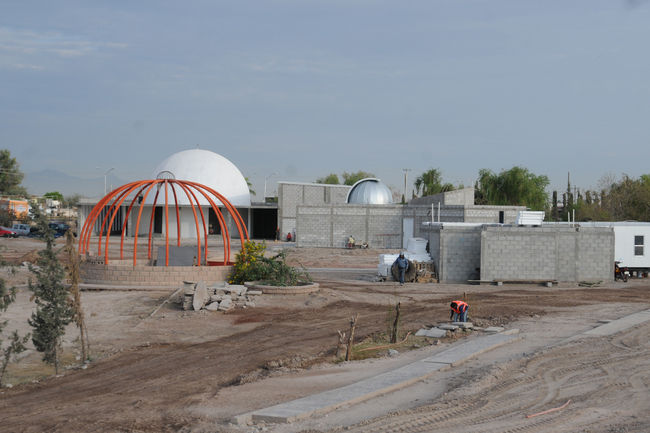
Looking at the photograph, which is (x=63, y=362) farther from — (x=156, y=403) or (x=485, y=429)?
(x=485, y=429)

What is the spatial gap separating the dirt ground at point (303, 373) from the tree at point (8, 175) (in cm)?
5814

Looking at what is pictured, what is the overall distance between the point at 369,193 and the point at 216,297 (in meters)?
31.4

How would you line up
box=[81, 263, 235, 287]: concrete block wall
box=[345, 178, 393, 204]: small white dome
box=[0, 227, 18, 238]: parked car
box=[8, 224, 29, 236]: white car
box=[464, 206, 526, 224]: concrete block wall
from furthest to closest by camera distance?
box=[8, 224, 29, 236]: white car, box=[345, 178, 393, 204]: small white dome, box=[0, 227, 18, 238]: parked car, box=[464, 206, 526, 224]: concrete block wall, box=[81, 263, 235, 287]: concrete block wall

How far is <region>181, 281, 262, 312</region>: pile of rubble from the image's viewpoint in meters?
15.1

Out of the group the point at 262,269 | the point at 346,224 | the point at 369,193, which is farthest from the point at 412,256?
the point at 369,193

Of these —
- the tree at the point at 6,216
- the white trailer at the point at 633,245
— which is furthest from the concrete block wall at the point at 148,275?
the white trailer at the point at 633,245

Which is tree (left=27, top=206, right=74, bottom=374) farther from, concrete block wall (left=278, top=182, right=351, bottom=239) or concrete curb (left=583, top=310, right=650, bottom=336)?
concrete block wall (left=278, top=182, right=351, bottom=239)

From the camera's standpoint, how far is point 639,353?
10.2 m

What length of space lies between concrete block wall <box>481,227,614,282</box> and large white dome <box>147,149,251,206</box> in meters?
32.6

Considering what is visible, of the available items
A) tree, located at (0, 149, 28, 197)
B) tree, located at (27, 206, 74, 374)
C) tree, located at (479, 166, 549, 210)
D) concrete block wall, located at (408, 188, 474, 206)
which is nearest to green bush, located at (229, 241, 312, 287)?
tree, located at (27, 206, 74, 374)

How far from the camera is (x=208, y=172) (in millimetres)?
52438

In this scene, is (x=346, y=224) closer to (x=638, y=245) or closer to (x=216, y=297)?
(x=638, y=245)

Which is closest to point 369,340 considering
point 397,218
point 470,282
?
point 470,282

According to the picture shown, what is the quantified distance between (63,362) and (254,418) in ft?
19.2
